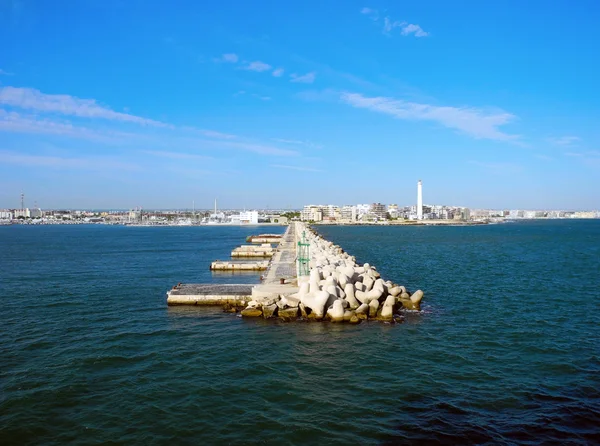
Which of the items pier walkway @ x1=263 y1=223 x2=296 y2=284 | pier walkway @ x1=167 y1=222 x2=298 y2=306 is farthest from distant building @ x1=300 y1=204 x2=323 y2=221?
pier walkway @ x1=167 y1=222 x2=298 y2=306

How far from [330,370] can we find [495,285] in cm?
1813

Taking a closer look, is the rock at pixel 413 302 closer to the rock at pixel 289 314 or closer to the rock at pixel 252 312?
the rock at pixel 289 314

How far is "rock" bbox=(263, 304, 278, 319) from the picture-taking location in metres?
19.0

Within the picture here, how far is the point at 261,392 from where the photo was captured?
1138cm

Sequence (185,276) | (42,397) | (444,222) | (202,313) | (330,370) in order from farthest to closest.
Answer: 1. (444,222)
2. (185,276)
3. (202,313)
4. (330,370)
5. (42,397)

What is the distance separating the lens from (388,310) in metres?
18.5

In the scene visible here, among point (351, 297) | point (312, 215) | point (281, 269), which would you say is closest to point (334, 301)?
point (351, 297)

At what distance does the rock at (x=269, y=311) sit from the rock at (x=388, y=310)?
4378 mm

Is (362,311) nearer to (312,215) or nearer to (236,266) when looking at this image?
(236,266)

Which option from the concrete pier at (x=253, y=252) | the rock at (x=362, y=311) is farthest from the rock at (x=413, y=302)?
the concrete pier at (x=253, y=252)

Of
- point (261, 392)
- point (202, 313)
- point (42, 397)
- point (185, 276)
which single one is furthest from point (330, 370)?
point (185, 276)

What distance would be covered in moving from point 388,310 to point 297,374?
276 inches

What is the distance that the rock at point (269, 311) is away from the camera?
19.0 m

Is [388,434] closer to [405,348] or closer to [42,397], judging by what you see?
[405,348]
